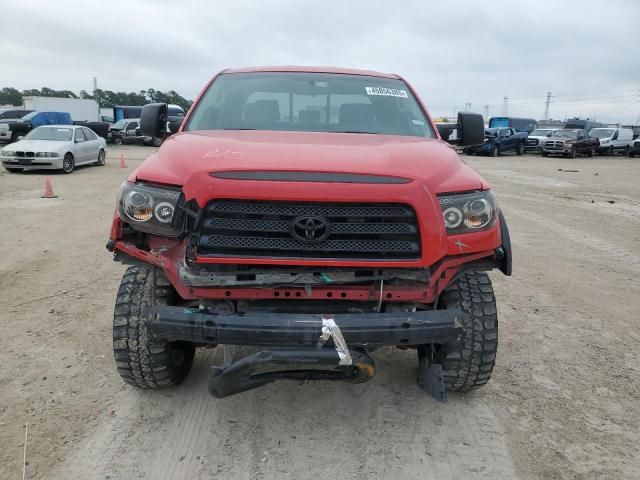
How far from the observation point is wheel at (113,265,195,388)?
3.07m

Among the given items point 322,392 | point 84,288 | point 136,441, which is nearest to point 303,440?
point 322,392

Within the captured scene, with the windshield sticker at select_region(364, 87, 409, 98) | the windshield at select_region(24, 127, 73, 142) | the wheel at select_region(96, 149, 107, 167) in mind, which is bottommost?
the wheel at select_region(96, 149, 107, 167)

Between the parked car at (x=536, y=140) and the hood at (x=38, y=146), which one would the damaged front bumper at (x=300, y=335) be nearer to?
the hood at (x=38, y=146)

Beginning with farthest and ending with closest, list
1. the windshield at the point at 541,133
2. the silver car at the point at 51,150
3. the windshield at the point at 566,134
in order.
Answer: the windshield at the point at 541,133, the windshield at the point at 566,134, the silver car at the point at 51,150

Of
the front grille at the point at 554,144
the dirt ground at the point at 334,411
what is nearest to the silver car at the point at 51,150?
the dirt ground at the point at 334,411

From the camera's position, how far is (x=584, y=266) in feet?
22.2

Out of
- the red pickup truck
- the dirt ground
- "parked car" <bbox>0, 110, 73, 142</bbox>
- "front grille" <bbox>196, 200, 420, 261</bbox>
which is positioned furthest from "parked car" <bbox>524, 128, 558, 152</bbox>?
"front grille" <bbox>196, 200, 420, 261</bbox>

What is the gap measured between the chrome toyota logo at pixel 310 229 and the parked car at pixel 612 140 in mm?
36077

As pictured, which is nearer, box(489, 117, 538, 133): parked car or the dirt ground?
the dirt ground

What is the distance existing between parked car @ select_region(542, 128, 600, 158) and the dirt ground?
28.3 metres

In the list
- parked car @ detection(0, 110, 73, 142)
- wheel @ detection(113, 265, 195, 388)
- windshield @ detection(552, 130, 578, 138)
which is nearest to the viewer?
wheel @ detection(113, 265, 195, 388)

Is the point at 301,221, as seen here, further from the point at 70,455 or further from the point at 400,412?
the point at 70,455

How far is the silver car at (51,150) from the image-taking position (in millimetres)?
15680

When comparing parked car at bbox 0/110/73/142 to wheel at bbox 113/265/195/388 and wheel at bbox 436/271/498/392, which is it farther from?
wheel at bbox 436/271/498/392
